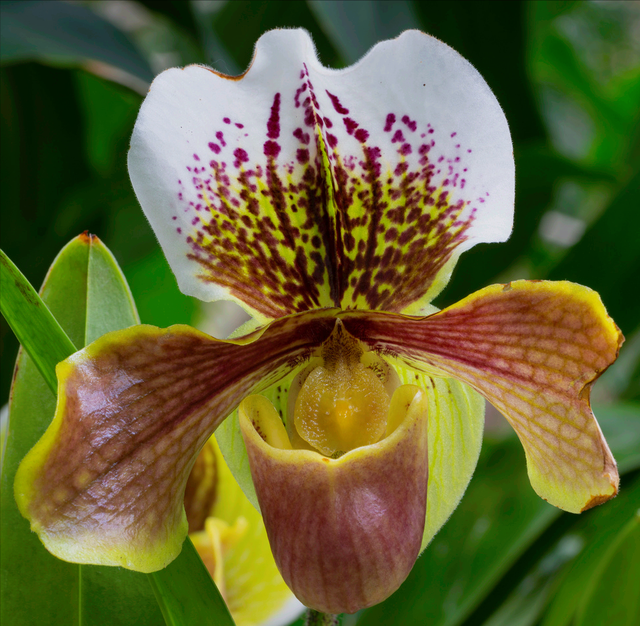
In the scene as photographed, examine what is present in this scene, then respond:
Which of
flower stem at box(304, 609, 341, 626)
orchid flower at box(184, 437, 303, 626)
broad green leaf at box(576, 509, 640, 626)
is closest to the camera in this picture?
flower stem at box(304, 609, 341, 626)

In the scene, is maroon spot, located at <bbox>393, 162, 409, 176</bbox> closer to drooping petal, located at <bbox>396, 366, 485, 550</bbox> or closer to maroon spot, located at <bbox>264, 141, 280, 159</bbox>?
maroon spot, located at <bbox>264, 141, 280, 159</bbox>

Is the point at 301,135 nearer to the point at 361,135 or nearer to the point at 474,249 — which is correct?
the point at 361,135

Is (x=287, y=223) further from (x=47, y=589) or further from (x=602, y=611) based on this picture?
(x=602, y=611)

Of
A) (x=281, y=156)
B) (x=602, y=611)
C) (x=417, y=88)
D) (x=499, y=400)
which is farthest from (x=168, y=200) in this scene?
(x=602, y=611)

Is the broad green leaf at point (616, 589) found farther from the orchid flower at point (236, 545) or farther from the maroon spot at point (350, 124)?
the maroon spot at point (350, 124)

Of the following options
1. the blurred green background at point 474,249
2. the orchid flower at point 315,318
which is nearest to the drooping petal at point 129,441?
the orchid flower at point 315,318

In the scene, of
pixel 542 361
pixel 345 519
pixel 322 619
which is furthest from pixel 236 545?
pixel 542 361

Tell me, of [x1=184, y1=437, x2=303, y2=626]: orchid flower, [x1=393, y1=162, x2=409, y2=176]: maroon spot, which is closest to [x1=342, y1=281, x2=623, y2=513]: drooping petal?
[x1=393, y1=162, x2=409, y2=176]: maroon spot
